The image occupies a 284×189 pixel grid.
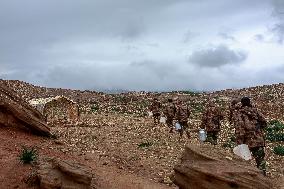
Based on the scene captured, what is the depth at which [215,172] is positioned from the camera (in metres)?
12.8

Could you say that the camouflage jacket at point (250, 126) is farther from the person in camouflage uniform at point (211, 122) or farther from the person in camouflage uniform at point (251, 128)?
the person in camouflage uniform at point (211, 122)

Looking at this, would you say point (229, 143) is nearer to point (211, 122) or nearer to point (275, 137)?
point (275, 137)

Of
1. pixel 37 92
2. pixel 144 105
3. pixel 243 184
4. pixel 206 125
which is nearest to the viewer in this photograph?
pixel 243 184

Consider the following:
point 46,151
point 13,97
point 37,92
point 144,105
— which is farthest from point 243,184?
point 37,92

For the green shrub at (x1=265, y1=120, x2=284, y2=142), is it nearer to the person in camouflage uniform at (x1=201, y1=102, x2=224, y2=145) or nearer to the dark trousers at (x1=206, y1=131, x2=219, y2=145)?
the dark trousers at (x1=206, y1=131, x2=219, y2=145)

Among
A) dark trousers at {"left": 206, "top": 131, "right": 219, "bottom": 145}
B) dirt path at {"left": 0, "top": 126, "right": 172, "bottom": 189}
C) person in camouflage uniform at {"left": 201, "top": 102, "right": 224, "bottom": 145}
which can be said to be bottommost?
dirt path at {"left": 0, "top": 126, "right": 172, "bottom": 189}

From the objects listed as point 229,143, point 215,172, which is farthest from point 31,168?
point 229,143

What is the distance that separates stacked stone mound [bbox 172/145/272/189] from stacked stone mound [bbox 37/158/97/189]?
2.81m

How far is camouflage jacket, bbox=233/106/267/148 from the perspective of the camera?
16797 millimetres

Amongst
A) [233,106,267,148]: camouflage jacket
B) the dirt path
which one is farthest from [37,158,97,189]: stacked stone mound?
[233,106,267,148]: camouflage jacket

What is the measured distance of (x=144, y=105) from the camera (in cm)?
6744

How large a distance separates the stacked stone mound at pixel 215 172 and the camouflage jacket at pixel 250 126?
3.31 metres

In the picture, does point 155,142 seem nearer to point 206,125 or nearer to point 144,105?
point 206,125

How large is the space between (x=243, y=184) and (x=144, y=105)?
54.9 metres
